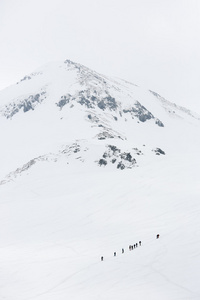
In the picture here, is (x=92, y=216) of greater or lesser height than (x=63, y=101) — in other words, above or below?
below

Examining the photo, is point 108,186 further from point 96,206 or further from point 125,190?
point 96,206

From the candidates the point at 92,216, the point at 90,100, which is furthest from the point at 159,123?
the point at 92,216

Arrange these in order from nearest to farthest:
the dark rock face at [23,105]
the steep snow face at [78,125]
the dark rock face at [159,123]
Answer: the steep snow face at [78,125], the dark rock face at [23,105], the dark rock face at [159,123]

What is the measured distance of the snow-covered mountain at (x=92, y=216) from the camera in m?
31.0

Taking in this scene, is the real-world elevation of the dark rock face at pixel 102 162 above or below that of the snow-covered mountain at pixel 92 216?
above

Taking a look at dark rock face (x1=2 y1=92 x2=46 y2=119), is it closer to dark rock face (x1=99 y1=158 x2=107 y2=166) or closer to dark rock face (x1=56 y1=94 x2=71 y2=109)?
dark rock face (x1=56 y1=94 x2=71 y2=109)

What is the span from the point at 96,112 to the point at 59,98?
1160 inches

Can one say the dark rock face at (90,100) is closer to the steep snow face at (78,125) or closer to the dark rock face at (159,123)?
the steep snow face at (78,125)

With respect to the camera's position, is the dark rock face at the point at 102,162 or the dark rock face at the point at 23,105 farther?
the dark rock face at the point at 23,105

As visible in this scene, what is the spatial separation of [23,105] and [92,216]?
457 ft

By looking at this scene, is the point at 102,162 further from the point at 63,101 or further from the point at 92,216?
the point at 63,101

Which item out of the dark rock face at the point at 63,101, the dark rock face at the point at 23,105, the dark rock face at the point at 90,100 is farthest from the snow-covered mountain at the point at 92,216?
the dark rock face at the point at 23,105

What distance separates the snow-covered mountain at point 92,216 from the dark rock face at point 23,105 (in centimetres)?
3546

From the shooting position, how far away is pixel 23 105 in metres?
184
